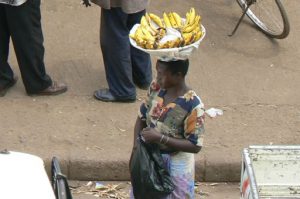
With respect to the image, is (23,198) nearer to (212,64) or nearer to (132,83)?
(132,83)

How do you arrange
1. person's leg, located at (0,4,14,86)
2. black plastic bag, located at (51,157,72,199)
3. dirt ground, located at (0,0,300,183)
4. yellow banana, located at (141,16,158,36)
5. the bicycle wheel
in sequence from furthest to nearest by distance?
the bicycle wheel < person's leg, located at (0,4,14,86) < dirt ground, located at (0,0,300,183) < yellow banana, located at (141,16,158,36) < black plastic bag, located at (51,157,72,199)

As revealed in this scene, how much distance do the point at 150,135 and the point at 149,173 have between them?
214 mm

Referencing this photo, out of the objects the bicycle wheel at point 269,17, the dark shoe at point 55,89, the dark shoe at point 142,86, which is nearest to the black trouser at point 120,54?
the dark shoe at point 142,86

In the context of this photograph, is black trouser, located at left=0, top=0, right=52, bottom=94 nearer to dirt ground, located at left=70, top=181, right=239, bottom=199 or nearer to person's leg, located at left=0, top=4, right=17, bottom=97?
person's leg, located at left=0, top=4, right=17, bottom=97

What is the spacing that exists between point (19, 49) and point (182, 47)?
2458 millimetres

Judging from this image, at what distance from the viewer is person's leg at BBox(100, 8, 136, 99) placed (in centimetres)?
623

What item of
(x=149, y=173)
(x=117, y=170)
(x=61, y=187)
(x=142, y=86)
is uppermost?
(x=61, y=187)

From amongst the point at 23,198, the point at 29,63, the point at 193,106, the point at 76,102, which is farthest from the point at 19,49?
the point at 23,198

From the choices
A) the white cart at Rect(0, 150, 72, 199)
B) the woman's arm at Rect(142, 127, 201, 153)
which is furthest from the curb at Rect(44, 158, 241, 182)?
the white cart at Rect(0, 150, 72, 199)

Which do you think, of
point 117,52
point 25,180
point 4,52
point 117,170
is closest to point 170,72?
point 25,180

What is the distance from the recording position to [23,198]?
338cm

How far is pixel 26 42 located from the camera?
20.7ft

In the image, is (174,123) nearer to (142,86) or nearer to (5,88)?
Result: (142,86)

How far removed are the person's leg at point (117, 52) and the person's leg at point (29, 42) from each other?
0.51m
